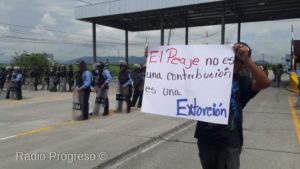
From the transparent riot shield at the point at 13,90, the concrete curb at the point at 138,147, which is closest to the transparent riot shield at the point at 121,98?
the concrete curb at the point at 138,147

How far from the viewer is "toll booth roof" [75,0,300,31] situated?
1227 inches

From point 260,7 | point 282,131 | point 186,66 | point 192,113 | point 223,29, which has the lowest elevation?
point 282,131

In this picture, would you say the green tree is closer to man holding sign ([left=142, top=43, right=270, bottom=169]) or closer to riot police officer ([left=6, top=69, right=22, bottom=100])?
riot police officer ([left=6, top=69, right=22, bottom=100])

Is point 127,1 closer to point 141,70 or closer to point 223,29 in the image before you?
point 223,29

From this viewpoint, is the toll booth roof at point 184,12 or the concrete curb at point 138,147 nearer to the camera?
the concrete curb at point 138,147

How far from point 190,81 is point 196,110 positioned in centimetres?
28

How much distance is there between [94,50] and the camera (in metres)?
39.8

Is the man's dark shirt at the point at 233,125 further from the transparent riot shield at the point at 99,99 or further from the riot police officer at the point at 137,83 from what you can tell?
the riot police officer at the point at 137,83

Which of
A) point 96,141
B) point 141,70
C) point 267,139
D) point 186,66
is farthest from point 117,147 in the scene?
point 141,70

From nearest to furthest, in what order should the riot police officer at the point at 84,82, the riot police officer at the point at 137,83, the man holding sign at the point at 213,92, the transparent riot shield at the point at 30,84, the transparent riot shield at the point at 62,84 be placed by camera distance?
the man holding sign at the point at 213,92 < the riot police officer at the point at 84,82 < the riot police officer at the point at 137,83 < the transparent riot shield at the point at 62,84 < the transparent riot shield at the point at 30,84

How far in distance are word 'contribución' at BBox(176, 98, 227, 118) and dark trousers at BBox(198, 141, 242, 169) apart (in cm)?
30

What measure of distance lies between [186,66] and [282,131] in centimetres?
673

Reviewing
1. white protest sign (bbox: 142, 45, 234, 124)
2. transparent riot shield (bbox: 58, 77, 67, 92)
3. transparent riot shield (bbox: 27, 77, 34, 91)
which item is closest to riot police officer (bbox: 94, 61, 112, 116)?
white protest sign (bbox: 142, 45, 234, 124)

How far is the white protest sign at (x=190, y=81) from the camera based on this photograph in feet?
11.1
